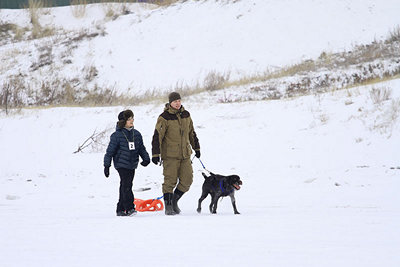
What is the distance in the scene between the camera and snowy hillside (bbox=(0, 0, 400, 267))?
3980mm

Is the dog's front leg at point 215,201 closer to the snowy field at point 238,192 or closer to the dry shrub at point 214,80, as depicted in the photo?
the snowy field at point 238,192

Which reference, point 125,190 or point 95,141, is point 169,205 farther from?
point 95,141

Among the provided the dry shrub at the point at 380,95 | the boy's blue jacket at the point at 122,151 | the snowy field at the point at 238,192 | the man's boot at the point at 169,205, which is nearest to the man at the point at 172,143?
the man's boot at the point at 169,205

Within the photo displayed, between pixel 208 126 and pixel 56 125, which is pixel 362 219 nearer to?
pixel 208 126

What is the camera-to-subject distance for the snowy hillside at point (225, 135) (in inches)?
157

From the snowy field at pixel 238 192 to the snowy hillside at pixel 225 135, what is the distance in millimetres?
32

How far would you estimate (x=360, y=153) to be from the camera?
1041 cm

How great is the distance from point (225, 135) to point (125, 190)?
303 inches

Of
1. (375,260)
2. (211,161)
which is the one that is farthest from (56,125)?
(375,260)

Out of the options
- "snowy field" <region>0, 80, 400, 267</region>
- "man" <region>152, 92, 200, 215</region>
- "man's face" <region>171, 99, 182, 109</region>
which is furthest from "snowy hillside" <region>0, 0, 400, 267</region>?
"man's face" <region>171, 99, 182, 109</region>

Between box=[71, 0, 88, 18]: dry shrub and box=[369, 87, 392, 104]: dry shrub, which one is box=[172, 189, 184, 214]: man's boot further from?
box=[71, 0, 88, 18]: dry shrub

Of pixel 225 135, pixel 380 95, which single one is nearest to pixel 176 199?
pixel 225 135

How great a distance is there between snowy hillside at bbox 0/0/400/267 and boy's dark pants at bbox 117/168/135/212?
0.81 feet

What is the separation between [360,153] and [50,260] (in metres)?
8.63
